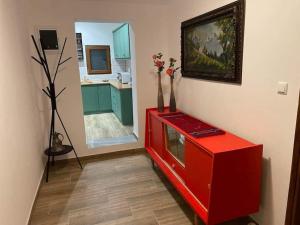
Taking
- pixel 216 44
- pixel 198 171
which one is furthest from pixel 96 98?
pixel 198 171

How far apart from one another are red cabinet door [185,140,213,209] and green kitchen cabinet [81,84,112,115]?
434 cm

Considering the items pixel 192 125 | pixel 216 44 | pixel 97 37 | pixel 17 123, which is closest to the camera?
pixel 17 123

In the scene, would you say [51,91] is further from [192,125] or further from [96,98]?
[96,98]

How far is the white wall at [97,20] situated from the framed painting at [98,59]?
3.22m

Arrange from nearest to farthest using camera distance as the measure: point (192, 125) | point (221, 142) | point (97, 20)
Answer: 1. point (221, 142)
2. point (192, 125)
3. point (97, 20)

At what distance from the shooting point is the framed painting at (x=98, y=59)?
6.29 meters

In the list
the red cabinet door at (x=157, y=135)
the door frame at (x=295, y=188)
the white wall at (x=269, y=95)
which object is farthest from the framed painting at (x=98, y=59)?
the door frame at (x=295, y=188)

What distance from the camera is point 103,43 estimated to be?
20.8ft

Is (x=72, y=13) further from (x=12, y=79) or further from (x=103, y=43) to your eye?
(x=103, y=43)

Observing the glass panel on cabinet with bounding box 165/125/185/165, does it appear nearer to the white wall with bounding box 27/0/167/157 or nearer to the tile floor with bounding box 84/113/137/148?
the white wall with bounding box 27/0/167/157

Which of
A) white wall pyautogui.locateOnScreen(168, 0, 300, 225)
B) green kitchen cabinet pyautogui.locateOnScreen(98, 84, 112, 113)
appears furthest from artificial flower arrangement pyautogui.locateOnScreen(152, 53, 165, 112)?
green kitchen cabinet pyautogui.locateOnScreen(98, 84, 112, 113)

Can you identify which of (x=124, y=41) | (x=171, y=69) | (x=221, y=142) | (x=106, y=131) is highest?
(x=124, y=41)

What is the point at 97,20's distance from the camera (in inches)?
125

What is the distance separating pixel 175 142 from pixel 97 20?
2.02 meters
